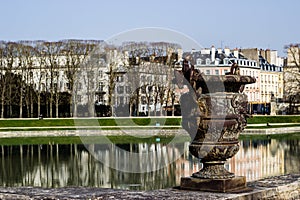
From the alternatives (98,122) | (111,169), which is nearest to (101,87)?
(98,122)

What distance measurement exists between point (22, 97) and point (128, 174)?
1313 inches

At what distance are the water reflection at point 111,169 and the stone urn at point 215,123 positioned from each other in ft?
16.8

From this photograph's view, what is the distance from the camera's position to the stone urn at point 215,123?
8969 mm

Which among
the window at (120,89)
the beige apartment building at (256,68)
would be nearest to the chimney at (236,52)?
the beige apartment building at (256,68)

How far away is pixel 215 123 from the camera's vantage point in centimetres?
896

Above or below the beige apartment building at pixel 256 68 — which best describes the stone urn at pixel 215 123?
below

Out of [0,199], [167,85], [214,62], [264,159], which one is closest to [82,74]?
[167,85]

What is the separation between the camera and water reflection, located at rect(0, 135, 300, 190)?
15516 millimetres

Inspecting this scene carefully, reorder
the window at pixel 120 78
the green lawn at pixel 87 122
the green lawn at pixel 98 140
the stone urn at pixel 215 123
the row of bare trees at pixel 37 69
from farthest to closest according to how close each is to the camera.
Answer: the window at pixel 120 78
the row of bare trees at pixel 37 69
the green lawn at pixel 87 122
the green lawn at pixel 98 140
the stone urn at pixel 215 123

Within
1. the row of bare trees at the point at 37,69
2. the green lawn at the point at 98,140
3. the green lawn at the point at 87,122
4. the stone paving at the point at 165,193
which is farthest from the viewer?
the row of bare trees at the point at 37,69

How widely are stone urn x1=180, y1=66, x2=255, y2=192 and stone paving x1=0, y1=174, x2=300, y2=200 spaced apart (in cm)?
27

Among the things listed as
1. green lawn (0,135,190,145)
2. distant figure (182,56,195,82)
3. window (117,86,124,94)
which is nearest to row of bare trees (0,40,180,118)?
window (117,86,124,94)

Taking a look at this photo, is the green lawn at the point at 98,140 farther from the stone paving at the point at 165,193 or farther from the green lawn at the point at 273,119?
the stone paving at the point at 165,193

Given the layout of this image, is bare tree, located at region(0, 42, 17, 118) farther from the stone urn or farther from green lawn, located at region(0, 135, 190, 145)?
the stone urn
